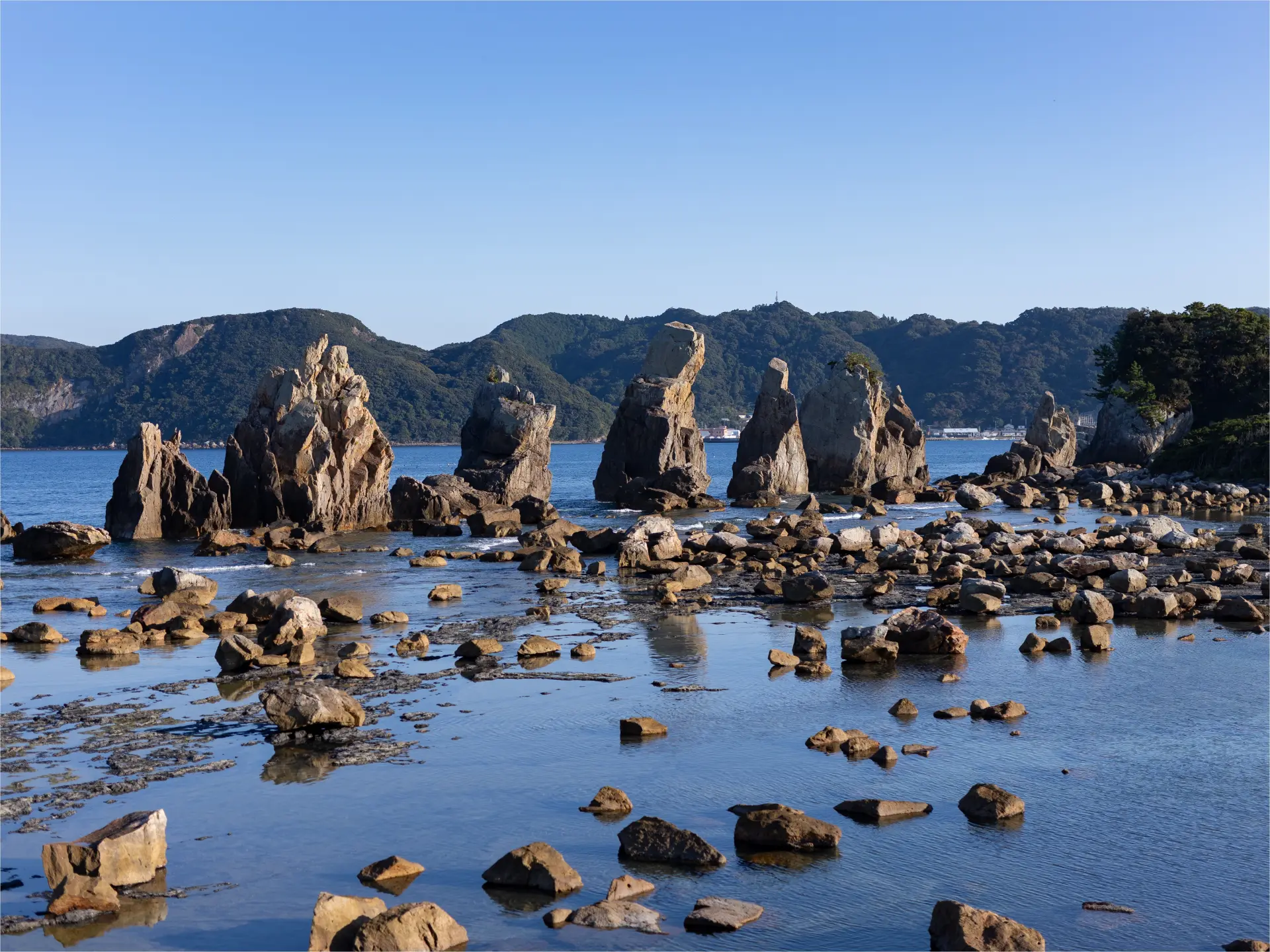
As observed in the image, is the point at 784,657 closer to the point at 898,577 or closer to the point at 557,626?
the point at 557,626

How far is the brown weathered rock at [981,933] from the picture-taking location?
1072cm

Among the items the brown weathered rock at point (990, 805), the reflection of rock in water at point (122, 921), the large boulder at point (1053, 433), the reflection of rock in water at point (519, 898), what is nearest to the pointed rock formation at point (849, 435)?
the large boulder at point (1053, 433)

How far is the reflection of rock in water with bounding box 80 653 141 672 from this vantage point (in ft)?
79.7

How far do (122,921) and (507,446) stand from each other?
6174 cm

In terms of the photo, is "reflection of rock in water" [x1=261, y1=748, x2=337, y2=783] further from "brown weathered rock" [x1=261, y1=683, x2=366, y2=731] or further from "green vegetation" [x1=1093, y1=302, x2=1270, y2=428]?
"green vegetation" [x1=1093, y1=302, x2=1270, y2=428]

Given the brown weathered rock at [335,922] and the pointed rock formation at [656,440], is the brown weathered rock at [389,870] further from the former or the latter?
the pointed rock formation at [656,440]

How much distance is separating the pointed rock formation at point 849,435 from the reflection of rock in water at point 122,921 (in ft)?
260

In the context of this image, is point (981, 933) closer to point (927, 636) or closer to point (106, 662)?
point (927, 636)

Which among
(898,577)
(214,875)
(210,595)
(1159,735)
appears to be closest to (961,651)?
(1159,735)

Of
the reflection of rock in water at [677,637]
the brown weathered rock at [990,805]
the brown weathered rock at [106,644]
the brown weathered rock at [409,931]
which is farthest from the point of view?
the brown weathered rock at [106,644]

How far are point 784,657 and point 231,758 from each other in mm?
10847

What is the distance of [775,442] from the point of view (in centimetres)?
8512

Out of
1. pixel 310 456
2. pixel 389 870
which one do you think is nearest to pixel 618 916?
pixel 389 870

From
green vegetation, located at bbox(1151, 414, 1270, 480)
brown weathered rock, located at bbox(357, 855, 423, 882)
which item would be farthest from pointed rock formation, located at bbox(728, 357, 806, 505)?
brown weathered rock, located at bbox(357, 855, 423, 882)
